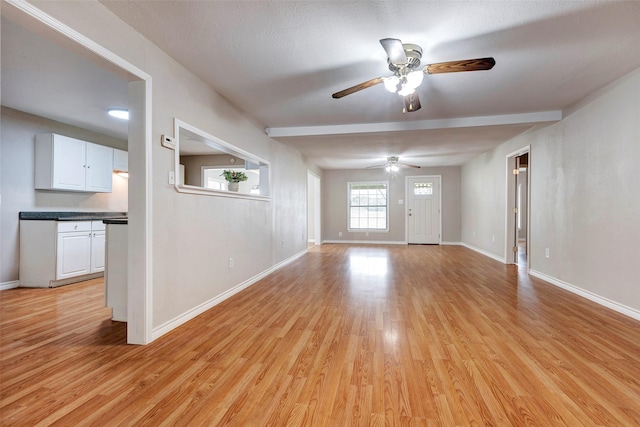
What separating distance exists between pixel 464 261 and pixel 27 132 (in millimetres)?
7363

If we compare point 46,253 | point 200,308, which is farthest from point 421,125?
point 46,253

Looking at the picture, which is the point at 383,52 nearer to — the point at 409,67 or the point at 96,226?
the point at 409,67

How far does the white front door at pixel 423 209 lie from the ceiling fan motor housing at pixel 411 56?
6.59 m

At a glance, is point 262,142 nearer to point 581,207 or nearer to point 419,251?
point 581,207

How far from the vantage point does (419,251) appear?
24.0ft

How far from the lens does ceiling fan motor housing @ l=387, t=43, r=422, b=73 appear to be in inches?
91.5

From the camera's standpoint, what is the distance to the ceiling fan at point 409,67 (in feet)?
6.60

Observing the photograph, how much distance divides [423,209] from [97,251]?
7.76m

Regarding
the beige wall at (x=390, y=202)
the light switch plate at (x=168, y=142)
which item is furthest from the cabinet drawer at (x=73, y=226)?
the beige wall at (x=390, y=202)

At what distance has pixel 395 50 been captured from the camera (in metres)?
2.00

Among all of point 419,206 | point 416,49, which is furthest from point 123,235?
point 419,206

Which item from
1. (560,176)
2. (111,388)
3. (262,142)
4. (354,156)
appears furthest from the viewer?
(354,156)

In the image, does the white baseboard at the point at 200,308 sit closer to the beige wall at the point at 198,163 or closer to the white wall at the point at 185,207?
the white wall at the point at 185,207

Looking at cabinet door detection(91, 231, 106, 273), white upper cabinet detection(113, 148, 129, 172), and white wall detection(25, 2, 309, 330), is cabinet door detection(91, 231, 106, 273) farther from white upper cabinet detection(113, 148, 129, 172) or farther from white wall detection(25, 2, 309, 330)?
white wall detection(25, 2, 309, 330)
